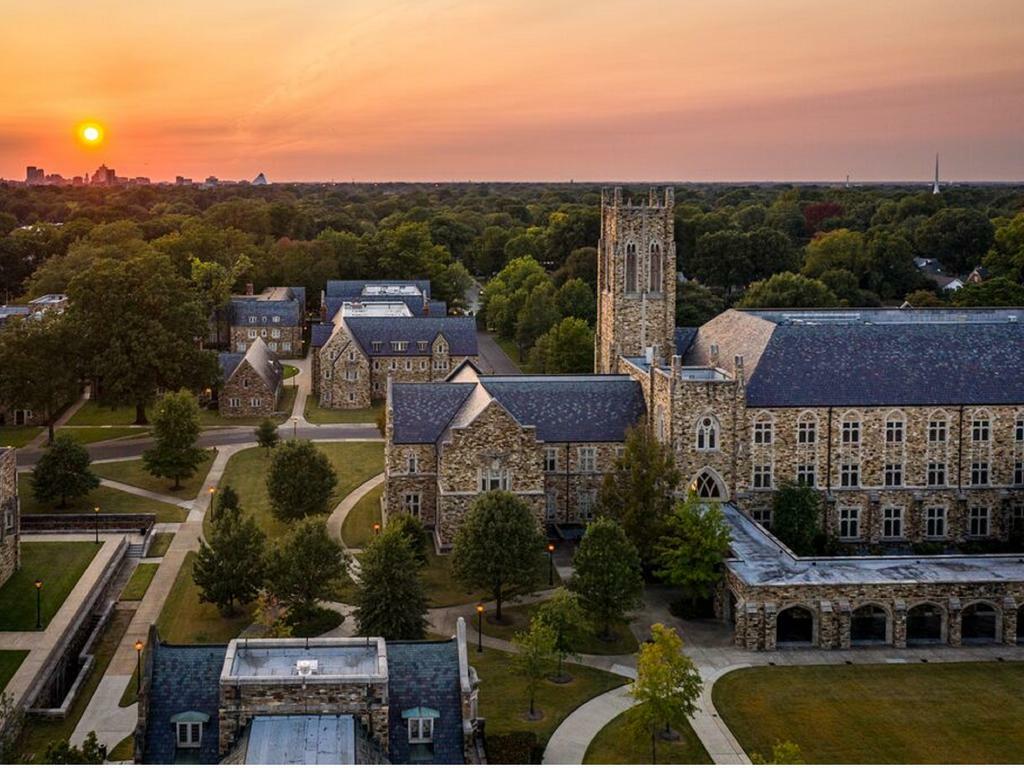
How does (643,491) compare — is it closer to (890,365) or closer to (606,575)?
(606,575)

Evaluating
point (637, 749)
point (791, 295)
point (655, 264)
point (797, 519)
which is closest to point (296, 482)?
point (655, 264)

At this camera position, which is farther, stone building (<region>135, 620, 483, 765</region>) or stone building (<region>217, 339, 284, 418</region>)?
stone building (<region>217, 339, 284, 418</region>)

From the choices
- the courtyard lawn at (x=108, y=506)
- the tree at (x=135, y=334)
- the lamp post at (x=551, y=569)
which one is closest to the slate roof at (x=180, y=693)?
the lamp post at (x=551, y=569)

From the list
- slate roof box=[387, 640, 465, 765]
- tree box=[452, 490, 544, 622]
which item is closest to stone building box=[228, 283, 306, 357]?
tree box=[452, 490, 544, 622]

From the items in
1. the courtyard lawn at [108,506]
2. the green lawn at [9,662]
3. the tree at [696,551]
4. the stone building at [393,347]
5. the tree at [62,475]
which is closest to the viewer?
the green lawn at [9,662]

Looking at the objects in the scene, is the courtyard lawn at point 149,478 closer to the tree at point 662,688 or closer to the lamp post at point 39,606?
the lamp post at point 39,606

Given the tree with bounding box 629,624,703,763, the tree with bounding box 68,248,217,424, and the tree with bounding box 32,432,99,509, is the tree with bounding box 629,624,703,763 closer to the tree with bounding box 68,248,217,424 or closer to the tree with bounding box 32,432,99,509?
the tree with bounding box 32,432,99,509
